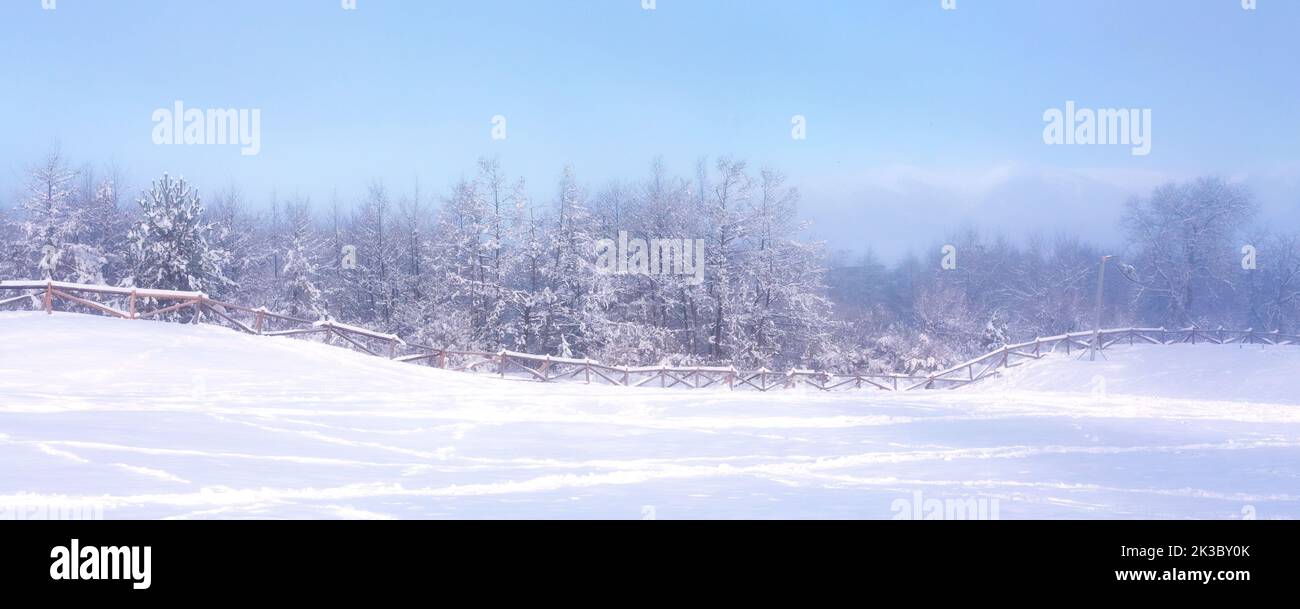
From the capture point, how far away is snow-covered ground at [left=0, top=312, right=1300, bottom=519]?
6113mm

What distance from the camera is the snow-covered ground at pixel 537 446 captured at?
20.1 feet

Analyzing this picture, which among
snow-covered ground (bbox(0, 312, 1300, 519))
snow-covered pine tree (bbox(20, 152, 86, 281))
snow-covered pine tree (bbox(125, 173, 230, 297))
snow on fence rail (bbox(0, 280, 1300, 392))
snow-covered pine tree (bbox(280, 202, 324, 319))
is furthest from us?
snow-covered pine tree (bbox(280, 202, 324, 319))

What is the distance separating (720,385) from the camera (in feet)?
111

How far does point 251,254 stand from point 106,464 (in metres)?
50.6

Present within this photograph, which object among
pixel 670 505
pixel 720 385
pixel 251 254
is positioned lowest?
pixel 720 385

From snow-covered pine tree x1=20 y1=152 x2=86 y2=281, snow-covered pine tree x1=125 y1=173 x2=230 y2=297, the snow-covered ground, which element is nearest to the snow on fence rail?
snow-covered pine tree x1=125 y1=173 x2=230 y2=297

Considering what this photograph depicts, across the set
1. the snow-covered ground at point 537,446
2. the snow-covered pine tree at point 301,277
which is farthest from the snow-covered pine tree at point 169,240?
the snow-covered ground at point 537,446

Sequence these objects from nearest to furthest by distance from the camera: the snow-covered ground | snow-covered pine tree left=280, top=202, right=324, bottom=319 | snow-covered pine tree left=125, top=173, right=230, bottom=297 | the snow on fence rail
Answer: the snow-covered ground, the snow on fence rail, snow-covered pine tree left=125, top=173, right=230, bottom=297, snow-covered pine tree left=280, top=202, right=324, bottom=319

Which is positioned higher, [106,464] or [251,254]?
[251,254]

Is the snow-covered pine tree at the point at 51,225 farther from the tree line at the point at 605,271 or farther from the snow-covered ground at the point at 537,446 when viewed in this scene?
the snow-covered ground at the point at 537,446

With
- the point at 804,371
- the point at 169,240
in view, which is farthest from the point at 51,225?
the point at 804,371

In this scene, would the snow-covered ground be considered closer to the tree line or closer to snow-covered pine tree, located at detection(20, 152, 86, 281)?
the tree line
